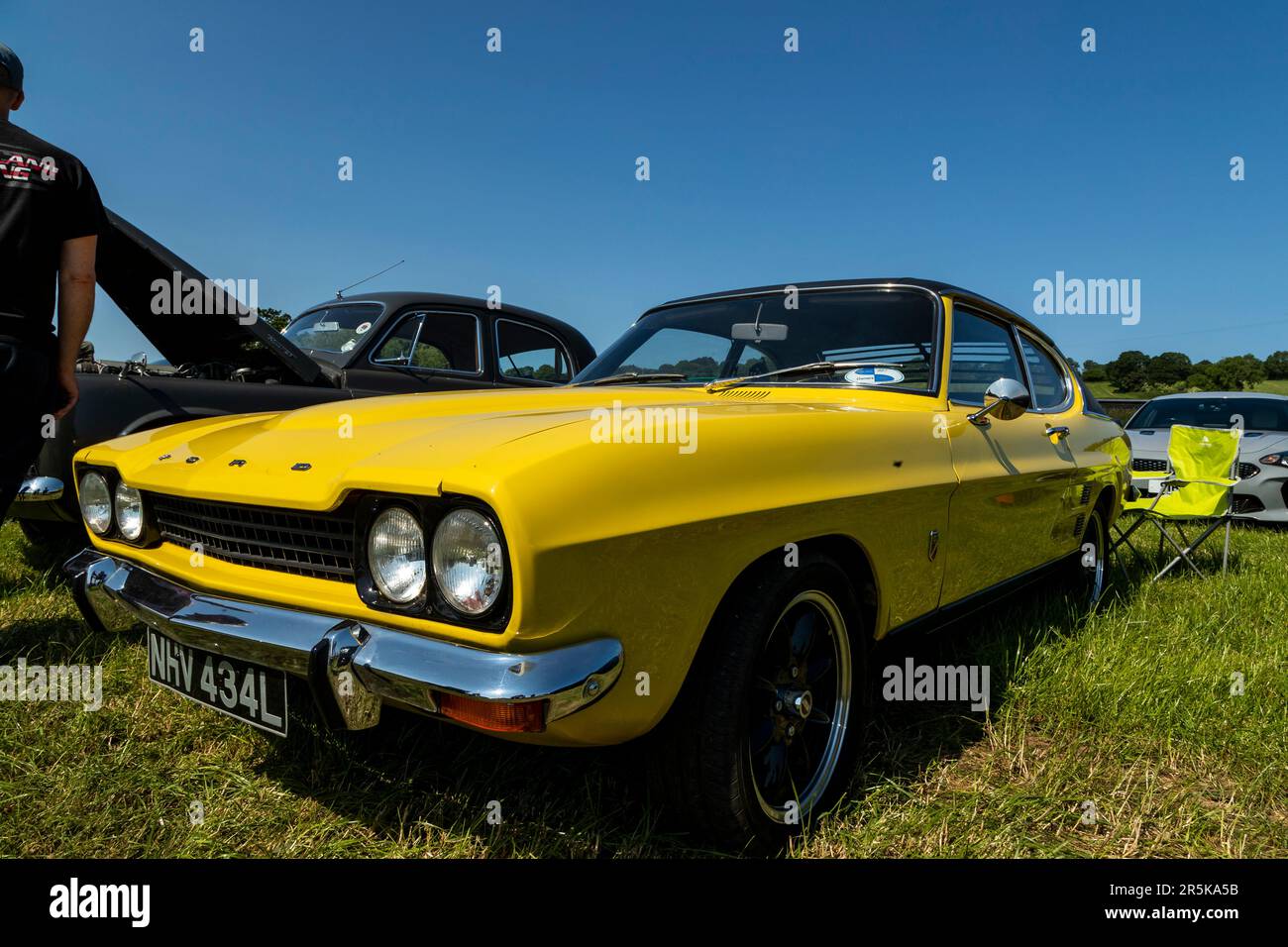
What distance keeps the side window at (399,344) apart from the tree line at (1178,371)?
108ft

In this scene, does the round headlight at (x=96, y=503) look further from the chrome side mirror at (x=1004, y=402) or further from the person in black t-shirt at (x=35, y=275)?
the chrome side mirror at (x=1004, y=402)

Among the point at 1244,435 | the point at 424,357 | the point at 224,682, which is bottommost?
the point at 224,682

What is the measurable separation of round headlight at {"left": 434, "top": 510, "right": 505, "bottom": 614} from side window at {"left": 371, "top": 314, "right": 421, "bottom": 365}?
4.01 meters

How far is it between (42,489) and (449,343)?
9.09 feet

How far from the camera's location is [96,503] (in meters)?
2.28

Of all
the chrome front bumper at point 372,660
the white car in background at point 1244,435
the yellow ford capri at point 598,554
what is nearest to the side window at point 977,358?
the yellow ford capri at point 598,554

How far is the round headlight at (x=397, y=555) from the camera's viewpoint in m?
1.48

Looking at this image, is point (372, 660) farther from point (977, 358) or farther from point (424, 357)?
point (424, 357)

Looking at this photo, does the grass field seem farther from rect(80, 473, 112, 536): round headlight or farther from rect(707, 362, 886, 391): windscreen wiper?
rect(707, 362, 886, 391): windscreen wiper

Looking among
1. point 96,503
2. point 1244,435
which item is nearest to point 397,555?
point 96,503

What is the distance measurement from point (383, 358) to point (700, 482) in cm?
405

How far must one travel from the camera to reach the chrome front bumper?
1.34 metres
